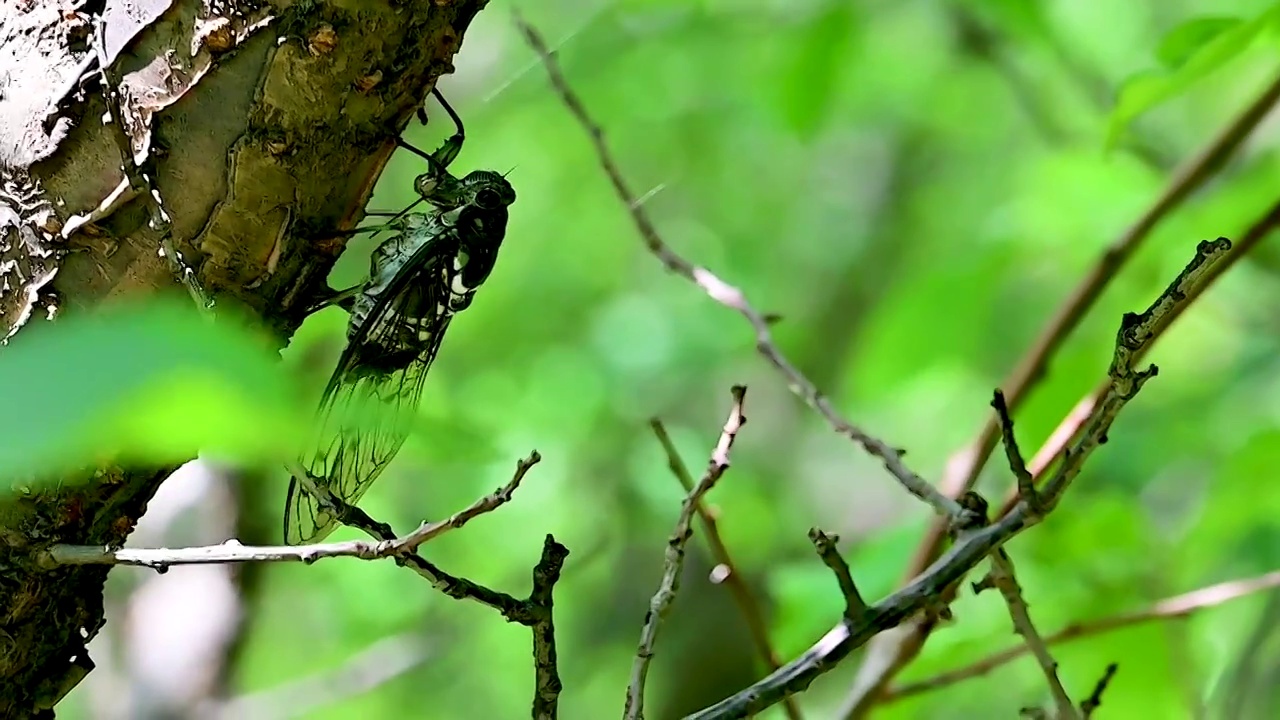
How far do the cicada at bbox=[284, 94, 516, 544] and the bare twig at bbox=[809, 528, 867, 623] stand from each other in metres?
0.49

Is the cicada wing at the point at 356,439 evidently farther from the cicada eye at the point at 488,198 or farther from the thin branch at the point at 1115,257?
the thin branch at the point at 1115,257

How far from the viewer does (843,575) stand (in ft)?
2.42

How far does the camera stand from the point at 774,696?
0.71 metres

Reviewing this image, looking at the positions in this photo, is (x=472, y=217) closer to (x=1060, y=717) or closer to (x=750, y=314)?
(x=750, y=314)

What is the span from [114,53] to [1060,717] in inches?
31.9

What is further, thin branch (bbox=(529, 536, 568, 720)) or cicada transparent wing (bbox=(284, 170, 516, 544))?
cicada transparent wing (bbox=(284, 170, 516, 544))

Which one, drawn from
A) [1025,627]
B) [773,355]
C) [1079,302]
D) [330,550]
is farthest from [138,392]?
[1079,302]

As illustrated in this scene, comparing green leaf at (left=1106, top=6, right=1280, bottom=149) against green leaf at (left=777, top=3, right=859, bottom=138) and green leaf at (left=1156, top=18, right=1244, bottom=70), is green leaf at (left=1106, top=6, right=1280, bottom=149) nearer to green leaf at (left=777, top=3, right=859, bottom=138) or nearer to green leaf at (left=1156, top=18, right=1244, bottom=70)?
green leaf at (left=1156, top=18, right=1244, bottom=70)

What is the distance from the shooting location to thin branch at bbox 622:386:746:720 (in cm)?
75

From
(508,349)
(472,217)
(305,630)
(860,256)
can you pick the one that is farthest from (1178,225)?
(305,630)

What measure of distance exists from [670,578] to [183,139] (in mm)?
438

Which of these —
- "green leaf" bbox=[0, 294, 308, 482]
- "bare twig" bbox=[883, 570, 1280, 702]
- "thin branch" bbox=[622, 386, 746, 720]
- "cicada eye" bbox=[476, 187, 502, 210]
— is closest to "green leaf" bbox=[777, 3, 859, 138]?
"cicada eye" bbox=[476, 187, 502, 210]

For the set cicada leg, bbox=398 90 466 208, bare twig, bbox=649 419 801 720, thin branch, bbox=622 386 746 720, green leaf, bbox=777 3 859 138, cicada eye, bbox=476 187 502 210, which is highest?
green leaf, bbox=777 3 859 138

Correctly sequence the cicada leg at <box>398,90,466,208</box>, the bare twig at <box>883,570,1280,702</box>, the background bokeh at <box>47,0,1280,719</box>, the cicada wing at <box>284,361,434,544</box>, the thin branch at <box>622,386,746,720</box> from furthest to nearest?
the background bokeh at <box>47,0,1280,719</box> → the cicada leg at <box>398,90,466,208</box> → the bare twig at <box>883,570,1280,702</box> → the cicada wing at <box>284,361,434,544</box> → the thin branch at <box>622,386,746,720</box>
